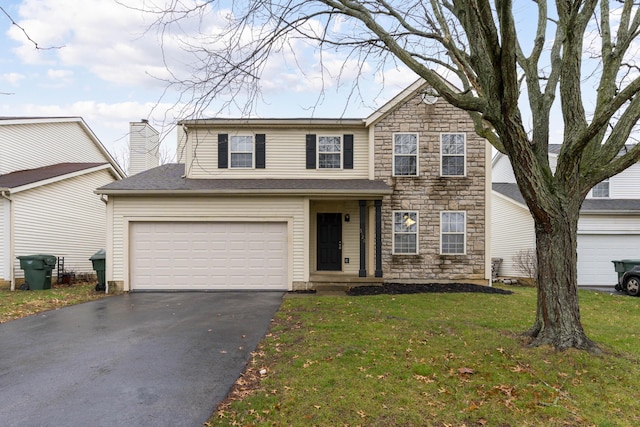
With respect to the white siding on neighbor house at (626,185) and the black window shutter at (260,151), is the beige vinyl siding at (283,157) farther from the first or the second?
the white siding on neighbor house at (626,185)

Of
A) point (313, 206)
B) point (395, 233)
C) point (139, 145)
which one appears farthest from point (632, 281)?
point (139, 145)

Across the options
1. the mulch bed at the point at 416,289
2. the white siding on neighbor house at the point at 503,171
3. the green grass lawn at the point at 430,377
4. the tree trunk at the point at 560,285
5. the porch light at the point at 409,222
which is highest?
the white siding on neighbor house at the point at 503,171

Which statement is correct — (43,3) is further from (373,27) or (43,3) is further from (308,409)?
(308,409)

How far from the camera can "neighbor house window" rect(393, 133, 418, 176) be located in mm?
12133

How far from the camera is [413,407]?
3.65 metres

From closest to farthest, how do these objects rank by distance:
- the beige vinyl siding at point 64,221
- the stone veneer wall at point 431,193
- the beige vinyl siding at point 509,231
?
the stone veneer wall at point 431,193 < the beige vinyl siding at point 64,221 < the beige vinyl siding at point 509,231

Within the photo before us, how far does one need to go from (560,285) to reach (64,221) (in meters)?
16.4

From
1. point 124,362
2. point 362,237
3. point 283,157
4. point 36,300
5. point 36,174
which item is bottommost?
point 36,300

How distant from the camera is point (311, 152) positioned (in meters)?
12.4

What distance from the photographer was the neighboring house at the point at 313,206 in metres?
11.1

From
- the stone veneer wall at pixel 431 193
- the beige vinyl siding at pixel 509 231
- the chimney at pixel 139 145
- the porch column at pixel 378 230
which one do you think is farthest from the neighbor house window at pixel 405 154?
the chimney at pixel 139 145

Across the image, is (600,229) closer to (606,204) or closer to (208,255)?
(606,204)

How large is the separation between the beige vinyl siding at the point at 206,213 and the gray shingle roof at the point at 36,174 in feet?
14.7

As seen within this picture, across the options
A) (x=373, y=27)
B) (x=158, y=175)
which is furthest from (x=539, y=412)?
(x=158, y=175)
